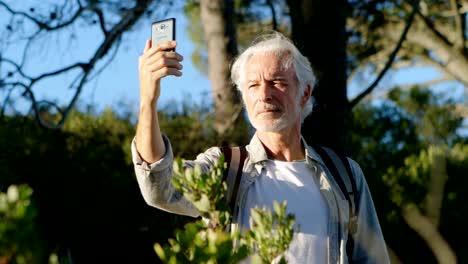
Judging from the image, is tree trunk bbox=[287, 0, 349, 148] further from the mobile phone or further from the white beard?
the mobile phone

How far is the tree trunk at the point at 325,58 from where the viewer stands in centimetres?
720

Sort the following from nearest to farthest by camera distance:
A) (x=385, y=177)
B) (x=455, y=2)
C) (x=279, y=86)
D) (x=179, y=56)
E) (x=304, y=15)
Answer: (x=179, y=56), (x=279, y=86), (x=304, y=15), (x=385, y=177), (x=455, y=2)

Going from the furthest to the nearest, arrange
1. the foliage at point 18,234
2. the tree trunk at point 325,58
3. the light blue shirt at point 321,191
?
the tree trunk at point 325,58 → the light blue shirt at point 321,191 → the foliage at point 18,234

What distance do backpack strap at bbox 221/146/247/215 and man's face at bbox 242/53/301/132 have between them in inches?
4.9

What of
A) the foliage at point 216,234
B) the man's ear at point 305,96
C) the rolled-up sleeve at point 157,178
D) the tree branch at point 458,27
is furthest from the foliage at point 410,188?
the foliage at point 216,234

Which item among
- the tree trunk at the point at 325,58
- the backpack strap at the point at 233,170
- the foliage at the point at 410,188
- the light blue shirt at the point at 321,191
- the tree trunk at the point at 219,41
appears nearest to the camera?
the light blue shirt at the point at 321,191

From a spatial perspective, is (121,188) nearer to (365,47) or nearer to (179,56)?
(365,47)

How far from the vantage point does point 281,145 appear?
3322 mm

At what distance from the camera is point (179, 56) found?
2.60 meters

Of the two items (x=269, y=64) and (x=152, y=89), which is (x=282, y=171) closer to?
(x=269, y=64)

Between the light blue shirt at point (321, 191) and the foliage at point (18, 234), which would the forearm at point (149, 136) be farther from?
the foliage at point (18, 234)

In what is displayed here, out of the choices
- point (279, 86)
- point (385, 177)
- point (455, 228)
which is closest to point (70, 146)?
point (385, 177)

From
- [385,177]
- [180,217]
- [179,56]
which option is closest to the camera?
[179,56]

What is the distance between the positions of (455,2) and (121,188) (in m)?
5.53
